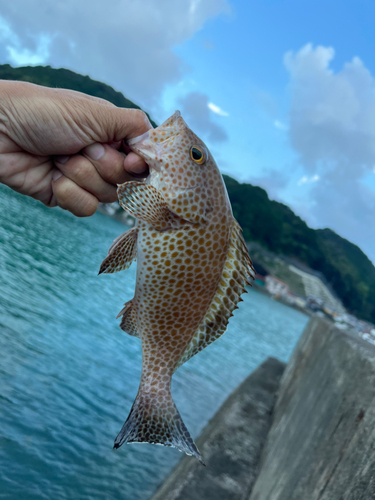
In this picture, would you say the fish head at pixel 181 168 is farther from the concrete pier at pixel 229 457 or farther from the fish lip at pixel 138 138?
A: the concrete pier at pixel 229 457

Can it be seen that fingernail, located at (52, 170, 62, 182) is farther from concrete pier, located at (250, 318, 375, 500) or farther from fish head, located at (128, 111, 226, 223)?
concrete pier, located at (250, 318, 375, 500)

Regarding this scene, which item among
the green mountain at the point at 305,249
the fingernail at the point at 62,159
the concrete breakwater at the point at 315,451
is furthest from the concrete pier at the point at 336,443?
the green mountain at the point at 305,249

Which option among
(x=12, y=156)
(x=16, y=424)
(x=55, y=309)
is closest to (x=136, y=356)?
(x=55, y=309)

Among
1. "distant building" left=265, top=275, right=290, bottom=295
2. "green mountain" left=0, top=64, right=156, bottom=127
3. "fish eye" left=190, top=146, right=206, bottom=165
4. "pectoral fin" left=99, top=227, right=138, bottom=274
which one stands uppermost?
"distant building" left=265, top=275, right=290, bottom=295

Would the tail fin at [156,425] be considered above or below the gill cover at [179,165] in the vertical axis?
below

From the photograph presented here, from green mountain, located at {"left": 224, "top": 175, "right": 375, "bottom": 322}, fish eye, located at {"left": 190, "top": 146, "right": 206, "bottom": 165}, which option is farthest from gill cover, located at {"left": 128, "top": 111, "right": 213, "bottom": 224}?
green mountain, located at {"left": 224, "top": 175, "right": 375, "bottom": 322}

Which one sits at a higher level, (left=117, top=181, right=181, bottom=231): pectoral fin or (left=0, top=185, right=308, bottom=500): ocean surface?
(left=117, top=181, right=181, bottom=231): pectoral fin
